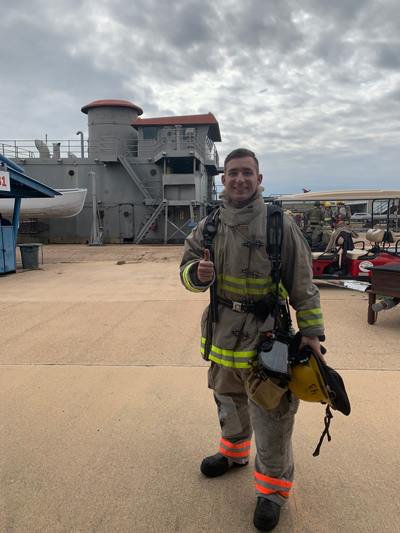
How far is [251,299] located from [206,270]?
314 millimetres

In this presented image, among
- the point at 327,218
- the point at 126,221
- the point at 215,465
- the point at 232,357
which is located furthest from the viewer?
the point at 126,221

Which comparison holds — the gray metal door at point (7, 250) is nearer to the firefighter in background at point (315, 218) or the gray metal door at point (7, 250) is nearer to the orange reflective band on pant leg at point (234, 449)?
the firefighter in background at point (315, 218)

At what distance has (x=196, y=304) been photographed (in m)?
6.74

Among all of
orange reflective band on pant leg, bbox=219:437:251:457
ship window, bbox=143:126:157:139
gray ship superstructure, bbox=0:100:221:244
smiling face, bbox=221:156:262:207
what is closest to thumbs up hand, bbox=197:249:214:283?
smiling face, bbox=221:156:262:207

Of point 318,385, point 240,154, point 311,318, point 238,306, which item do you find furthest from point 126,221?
point 318,385

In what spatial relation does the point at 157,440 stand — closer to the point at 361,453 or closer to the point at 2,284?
the point at 361,453

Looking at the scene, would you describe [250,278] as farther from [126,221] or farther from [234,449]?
[126,221]

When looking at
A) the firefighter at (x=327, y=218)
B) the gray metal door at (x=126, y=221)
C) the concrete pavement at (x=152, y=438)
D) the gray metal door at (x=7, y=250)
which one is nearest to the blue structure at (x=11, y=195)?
the gray metal door at (x=7, y=250)

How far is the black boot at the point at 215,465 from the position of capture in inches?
91.0

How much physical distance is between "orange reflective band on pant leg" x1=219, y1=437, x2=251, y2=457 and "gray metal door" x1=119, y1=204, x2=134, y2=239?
22495mm

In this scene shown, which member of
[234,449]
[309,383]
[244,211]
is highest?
[244,211]

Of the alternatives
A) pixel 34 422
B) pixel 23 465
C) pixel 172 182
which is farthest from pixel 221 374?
pixel 172 182

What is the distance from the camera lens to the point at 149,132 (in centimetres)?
2452

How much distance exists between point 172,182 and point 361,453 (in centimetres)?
2126
